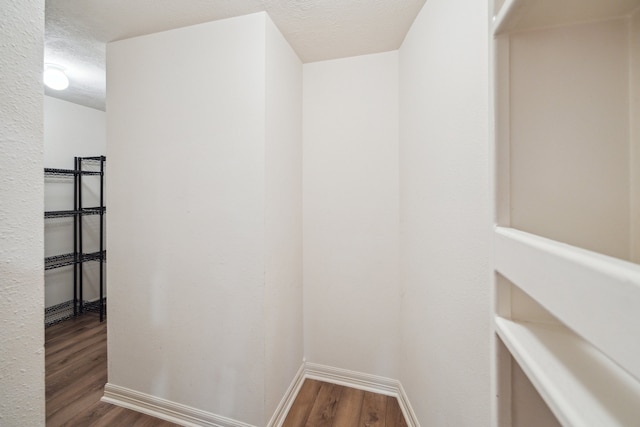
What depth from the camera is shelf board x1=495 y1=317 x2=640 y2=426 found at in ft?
0.88

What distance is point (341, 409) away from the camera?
1.60 metres

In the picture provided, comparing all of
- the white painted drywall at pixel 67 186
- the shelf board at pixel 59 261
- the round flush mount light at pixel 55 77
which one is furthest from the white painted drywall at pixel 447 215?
the white painted drywall at pixel 67 186

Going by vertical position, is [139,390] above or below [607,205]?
below

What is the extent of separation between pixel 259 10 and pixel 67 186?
304 cm

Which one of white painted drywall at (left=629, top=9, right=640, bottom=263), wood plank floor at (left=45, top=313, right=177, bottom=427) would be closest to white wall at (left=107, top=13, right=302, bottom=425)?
wood plank floor at (left=45, top=313, right=177, bottom=427)

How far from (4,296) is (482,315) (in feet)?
4.11

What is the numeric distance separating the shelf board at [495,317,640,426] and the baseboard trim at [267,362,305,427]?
152 cm

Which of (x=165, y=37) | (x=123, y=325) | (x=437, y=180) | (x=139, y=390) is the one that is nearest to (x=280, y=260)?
(x=437, y=180)

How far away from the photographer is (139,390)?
5.17 ft

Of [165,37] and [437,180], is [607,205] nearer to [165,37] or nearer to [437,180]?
[437,180]

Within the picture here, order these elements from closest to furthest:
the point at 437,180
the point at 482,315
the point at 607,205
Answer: the point at 607,205
the point at 482,315
the point at 437,180

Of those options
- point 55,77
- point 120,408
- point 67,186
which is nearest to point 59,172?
point 67,186

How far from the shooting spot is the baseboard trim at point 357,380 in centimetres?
172

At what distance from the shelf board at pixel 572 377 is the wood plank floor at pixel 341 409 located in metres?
1.51
